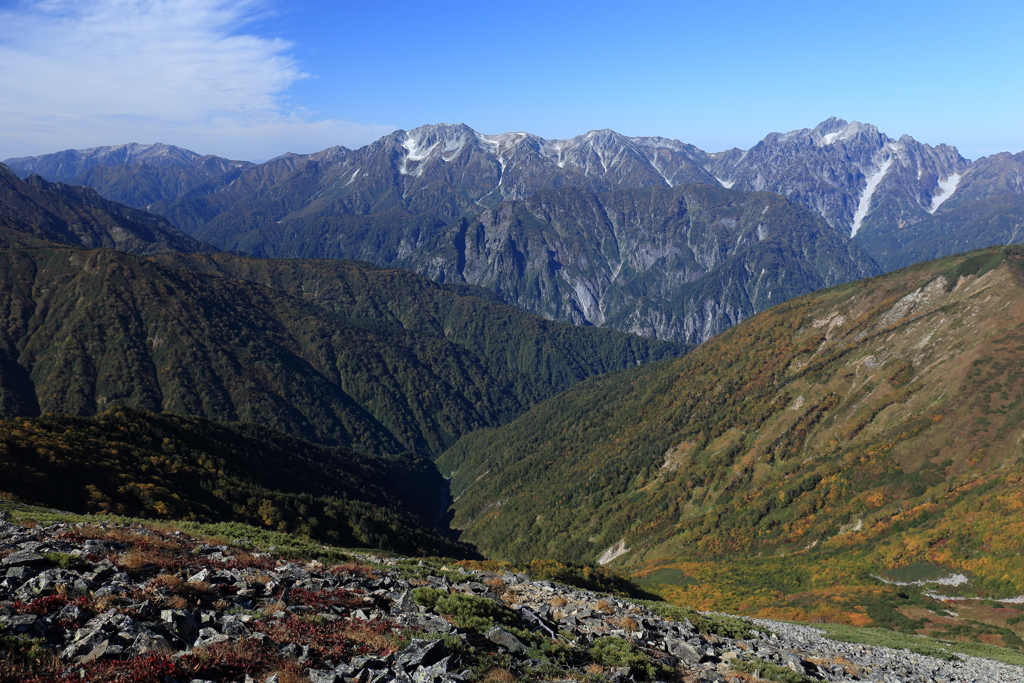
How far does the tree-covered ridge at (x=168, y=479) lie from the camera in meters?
74.8

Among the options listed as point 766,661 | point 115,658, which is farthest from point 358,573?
point 766,661

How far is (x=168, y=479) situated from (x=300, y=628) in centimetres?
9421

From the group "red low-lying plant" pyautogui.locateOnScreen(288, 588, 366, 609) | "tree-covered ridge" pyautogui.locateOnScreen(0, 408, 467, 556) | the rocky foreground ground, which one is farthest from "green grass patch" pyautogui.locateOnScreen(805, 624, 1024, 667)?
"tree-covered ridge" pyautogui.locateOnScreen(0, 408, 467, 556)

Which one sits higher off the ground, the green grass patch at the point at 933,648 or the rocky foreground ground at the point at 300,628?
the rocky foreground ground at the point at 300,628

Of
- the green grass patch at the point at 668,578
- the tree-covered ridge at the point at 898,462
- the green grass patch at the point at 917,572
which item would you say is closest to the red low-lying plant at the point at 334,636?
the tree-covered ridge at the point at 898,462

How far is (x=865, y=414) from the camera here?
168 meters

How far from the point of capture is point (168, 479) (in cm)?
9856

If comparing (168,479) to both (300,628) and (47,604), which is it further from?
(300,628)

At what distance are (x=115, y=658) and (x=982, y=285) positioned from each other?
234m

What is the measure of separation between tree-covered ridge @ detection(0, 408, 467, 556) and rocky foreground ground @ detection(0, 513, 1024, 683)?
1941 inches

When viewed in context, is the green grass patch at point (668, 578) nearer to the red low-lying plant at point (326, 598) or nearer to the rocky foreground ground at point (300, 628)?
the rocky foreground ground at point (300, 628)

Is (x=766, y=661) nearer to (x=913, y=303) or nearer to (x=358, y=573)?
(x=358, y=573)

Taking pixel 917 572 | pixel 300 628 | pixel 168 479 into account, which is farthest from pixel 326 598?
pixel 917 572

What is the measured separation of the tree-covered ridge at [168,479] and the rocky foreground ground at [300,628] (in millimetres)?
49296
